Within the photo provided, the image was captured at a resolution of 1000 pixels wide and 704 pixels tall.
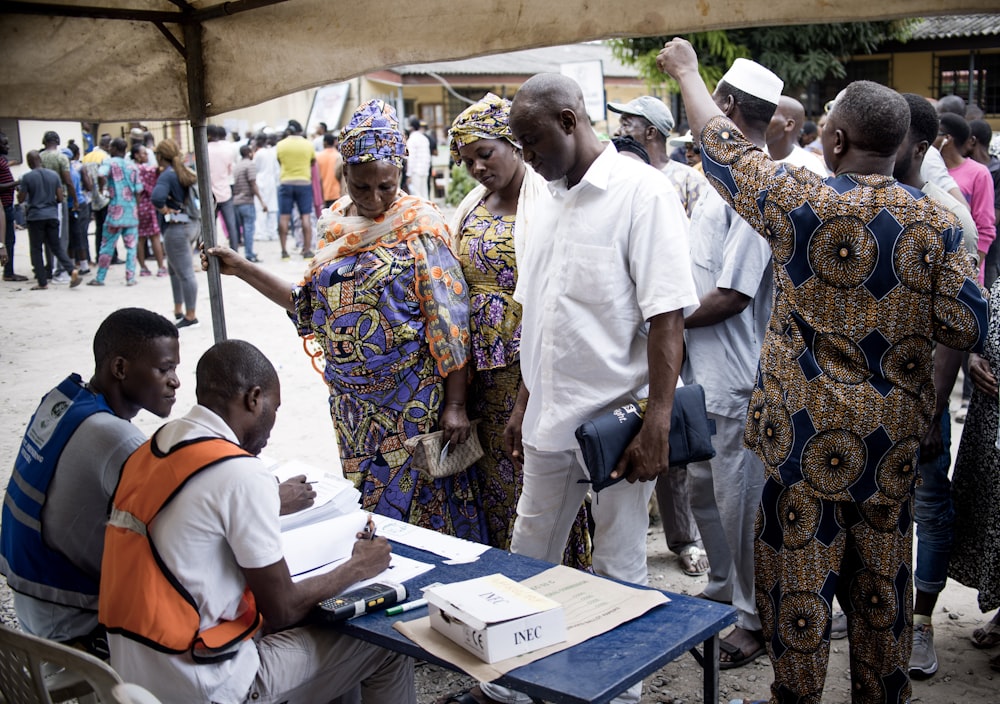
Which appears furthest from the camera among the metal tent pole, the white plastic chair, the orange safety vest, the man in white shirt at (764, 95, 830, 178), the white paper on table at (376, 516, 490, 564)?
Result: the man in white shirt at (764, 95, 830, 178)

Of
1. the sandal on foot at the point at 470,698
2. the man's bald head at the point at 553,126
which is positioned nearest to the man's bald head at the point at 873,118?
the man's bald head at the point at 553,126

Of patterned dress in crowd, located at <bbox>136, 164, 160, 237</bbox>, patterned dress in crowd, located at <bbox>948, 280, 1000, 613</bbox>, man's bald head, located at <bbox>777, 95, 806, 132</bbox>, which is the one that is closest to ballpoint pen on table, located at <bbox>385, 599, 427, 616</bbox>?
patterned dress in crowd, located at <bbox>948, 280, 1000, 613</bbox>

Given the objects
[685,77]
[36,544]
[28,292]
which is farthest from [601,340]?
[28,292]

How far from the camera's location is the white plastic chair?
181 centimetres

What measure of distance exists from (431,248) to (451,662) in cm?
186

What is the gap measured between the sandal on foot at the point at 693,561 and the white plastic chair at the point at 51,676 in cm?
283

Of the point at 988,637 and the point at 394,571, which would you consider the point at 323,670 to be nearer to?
the point at 394,571

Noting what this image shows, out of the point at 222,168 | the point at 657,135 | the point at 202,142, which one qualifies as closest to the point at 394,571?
the point at 202,142

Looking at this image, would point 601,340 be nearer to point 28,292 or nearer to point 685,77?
point 685,77

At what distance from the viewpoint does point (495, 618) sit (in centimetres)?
199

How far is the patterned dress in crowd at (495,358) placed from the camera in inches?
141

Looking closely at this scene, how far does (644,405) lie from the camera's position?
286 cm

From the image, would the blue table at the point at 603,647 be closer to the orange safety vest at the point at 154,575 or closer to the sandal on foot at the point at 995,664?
the orange safety vest at the point at 154,575

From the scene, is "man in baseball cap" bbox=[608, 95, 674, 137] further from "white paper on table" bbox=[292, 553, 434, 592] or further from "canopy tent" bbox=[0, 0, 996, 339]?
"white paper on table" bbox=[292, 553, 434, 592]
